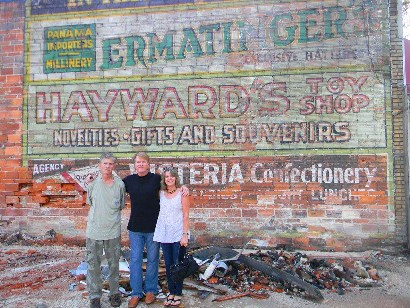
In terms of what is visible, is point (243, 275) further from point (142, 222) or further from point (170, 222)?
point (142, 222)

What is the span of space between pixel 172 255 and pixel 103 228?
875mm

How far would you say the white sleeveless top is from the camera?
4707 millimetres

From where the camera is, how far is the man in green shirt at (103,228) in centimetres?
472

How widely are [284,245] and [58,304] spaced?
389 centimetres

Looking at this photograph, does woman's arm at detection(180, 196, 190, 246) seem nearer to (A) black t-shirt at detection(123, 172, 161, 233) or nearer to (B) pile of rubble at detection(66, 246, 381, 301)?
(A) black t-shirt at detection(123, 172, 161, 233)

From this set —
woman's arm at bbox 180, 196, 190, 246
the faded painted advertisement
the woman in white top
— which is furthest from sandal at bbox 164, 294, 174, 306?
the faded painted advertisement

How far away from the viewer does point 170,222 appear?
15.5 feet

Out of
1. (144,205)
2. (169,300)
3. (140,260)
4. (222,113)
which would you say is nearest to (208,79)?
(222,113)

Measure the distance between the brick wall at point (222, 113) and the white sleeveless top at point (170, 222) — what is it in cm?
270

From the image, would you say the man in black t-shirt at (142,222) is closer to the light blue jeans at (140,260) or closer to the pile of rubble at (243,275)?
the light blue jeans at (140,260)

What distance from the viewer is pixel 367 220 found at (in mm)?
7031

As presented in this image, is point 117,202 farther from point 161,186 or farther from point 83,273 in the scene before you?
point 83,273

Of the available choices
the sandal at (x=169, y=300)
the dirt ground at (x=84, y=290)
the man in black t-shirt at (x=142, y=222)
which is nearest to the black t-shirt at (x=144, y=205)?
the man in black t-shirt at (x=142, y=222)

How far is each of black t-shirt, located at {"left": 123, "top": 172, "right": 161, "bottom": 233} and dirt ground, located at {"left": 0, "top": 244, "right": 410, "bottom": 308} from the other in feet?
3.19
